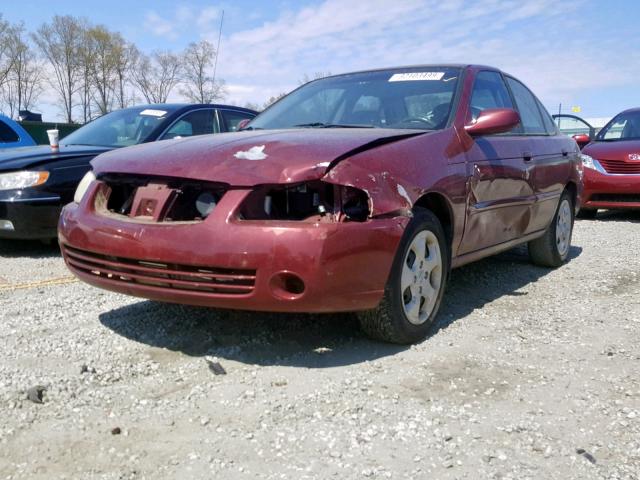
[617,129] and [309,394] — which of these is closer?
[309,394]

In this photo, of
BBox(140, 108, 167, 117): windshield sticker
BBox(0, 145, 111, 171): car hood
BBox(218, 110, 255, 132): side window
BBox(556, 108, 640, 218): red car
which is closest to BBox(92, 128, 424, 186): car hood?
BBox(0, 145, 111, 171): car hood

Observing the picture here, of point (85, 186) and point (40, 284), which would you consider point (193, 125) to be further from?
point (85, 186)

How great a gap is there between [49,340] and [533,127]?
3.91 metres

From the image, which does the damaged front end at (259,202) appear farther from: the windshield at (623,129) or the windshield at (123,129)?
the windshield at (623,129)

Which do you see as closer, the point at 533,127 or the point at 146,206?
the point at 146,206

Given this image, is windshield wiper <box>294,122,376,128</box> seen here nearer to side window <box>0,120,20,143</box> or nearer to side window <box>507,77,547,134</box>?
side window <box>507,77,547,134</box>

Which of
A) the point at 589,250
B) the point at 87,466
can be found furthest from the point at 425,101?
the point at 589,250

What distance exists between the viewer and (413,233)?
10.5 feet

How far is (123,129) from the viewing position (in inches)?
249

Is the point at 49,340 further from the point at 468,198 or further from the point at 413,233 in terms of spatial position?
the point at 468,198

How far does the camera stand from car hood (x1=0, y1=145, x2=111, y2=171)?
5465 millimetres

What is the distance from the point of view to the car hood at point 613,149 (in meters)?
8.93

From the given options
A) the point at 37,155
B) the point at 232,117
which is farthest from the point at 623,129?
the point at 37,155

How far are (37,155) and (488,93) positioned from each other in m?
3.80
